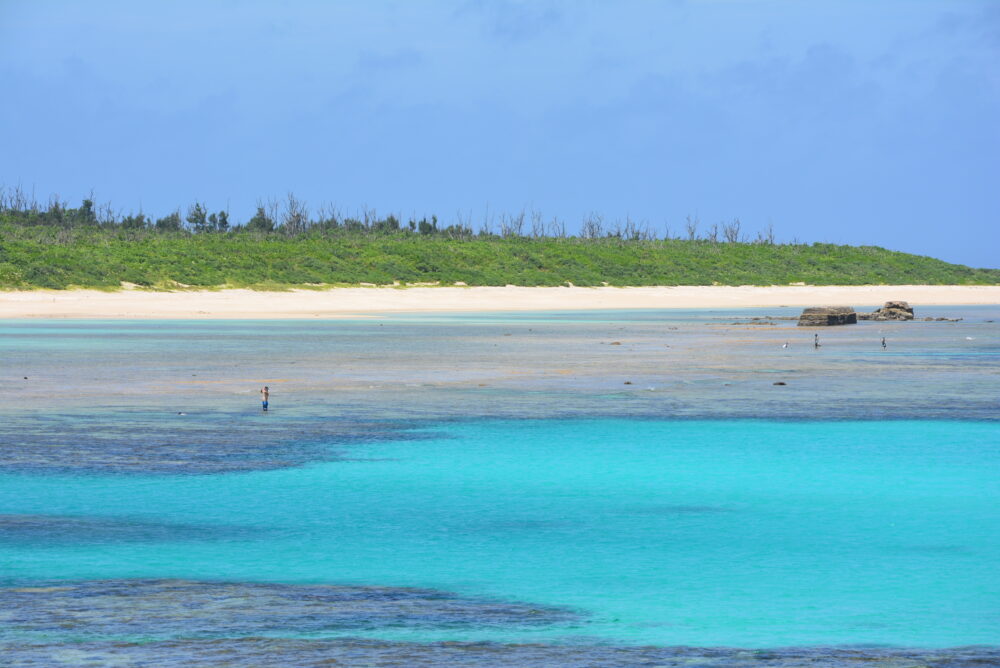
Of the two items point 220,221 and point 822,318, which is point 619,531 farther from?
point 220,221

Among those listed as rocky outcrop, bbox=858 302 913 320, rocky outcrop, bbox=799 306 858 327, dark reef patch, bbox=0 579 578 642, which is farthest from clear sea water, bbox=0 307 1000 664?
rocky outcrop, bbox=858 302 913 320

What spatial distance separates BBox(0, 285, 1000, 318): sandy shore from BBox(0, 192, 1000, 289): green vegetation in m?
2.96

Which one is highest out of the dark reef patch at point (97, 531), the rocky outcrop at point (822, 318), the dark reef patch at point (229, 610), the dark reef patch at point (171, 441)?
the rocky outcrop at point (822, 318)

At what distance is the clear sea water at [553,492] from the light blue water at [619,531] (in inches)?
1.3

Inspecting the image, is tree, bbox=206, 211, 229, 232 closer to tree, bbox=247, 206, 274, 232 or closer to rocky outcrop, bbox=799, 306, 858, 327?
tree, bbox=247, 206, 274, 232

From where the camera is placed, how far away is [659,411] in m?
17.6

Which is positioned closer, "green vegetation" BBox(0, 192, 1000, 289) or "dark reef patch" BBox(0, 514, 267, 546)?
"dark reef patch" BBox(0, 514, 267, 546)

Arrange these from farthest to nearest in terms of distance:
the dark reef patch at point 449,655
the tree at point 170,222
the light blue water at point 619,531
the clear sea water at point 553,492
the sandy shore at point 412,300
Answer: the tree at point 170,222
the sandy shore at point 412,300
the clear sea water at point 553,492
the light blue water at point 619,531
the dark reef patch at point 449,655

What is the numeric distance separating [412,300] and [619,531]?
5796cm

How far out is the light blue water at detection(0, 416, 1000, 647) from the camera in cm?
783

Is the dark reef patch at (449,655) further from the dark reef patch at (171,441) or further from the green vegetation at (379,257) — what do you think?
the green vegetation at (379,257)

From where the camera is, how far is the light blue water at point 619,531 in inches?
308

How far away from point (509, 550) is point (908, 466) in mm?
5295

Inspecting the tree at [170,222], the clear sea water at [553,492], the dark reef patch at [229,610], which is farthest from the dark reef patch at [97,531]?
the tree at [170,222]
